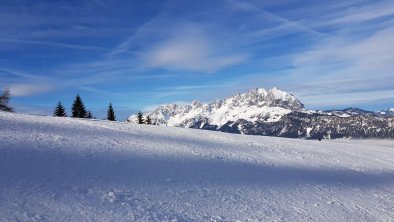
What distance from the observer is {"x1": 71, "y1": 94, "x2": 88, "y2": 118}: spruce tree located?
73.8 meters

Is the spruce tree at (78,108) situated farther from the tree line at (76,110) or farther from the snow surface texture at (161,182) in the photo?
the snow surface texture at (161,182)

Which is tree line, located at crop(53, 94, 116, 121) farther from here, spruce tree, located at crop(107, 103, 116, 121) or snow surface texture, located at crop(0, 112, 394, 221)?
snow surface texture, located at crop(0, 112, 394, 221)

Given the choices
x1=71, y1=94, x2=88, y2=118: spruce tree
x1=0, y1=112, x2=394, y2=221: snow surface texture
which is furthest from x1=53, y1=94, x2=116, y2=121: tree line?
x1=0, y1=112, x2=394, y2=221: snow surface texture

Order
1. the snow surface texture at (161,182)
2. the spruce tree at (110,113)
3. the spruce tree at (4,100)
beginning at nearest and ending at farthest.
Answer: the snow surface texture at (161,182)
the spruce tree at (4,100)
the spruce tree at (110,113)

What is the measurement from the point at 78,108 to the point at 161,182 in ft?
207

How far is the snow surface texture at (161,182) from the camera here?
11438mm

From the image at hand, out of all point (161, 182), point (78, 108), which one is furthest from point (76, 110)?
point (161, 182)

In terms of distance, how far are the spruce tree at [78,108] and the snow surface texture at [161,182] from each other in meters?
50.7

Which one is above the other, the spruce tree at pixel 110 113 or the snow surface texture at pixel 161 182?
the spruce tree at pixel 110 113

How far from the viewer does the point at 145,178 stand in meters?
14.8

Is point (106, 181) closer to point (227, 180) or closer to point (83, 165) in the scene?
point (83, 165)

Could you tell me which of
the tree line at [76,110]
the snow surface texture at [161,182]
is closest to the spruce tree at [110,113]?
the tree line at [76,110]

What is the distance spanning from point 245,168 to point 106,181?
792 cm

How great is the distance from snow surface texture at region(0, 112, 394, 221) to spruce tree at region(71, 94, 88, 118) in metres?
50.7
